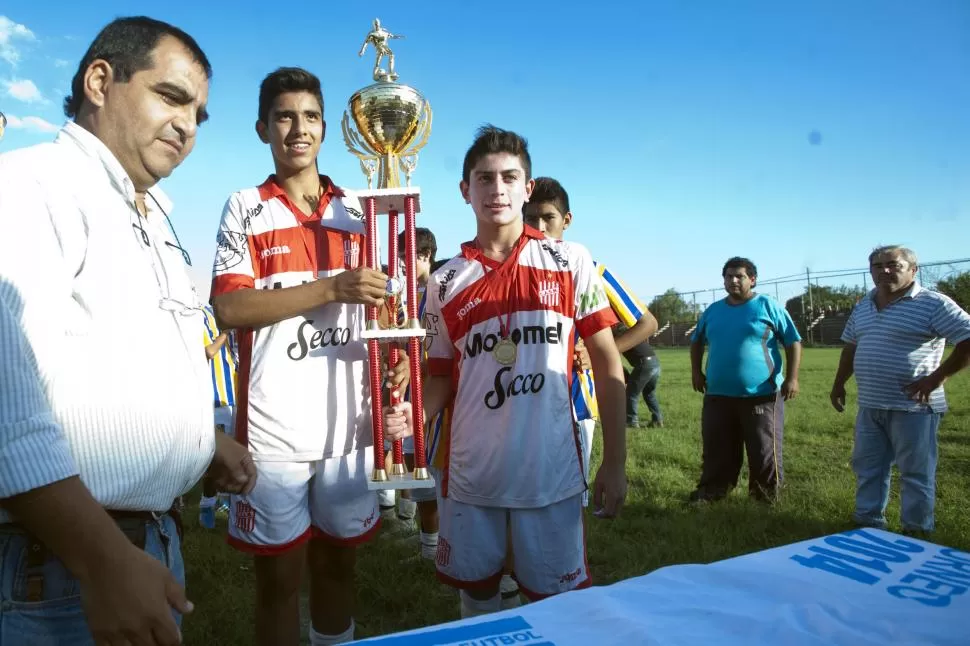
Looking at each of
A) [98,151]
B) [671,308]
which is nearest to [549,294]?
[98,151]

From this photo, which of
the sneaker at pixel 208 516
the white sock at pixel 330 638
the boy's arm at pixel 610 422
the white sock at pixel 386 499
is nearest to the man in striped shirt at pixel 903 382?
the boy's arm at pixel 610 422

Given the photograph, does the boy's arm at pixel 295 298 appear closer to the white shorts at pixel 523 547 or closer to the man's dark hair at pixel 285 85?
the man's dark hair at pixel 285 85

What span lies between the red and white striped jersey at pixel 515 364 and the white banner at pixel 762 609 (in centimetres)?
90

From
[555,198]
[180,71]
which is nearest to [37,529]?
[180,71]

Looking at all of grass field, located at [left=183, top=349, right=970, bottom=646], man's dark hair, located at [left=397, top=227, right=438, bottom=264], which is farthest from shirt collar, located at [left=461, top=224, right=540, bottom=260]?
man's dark hair, located at [left=397, top=227, right=438, bottom=264]

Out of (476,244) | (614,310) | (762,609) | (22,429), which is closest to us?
(22,429)

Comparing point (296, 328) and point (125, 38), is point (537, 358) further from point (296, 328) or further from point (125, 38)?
point (125, 38)

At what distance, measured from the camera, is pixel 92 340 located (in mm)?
1159

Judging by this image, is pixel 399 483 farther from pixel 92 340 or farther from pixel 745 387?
pixel 745 387

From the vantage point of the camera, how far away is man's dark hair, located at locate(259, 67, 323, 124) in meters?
2.37

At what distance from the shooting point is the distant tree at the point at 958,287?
89.5 ft

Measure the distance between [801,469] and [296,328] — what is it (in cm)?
601

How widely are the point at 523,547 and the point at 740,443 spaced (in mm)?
4072

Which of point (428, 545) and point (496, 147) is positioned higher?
point (496, 147)
